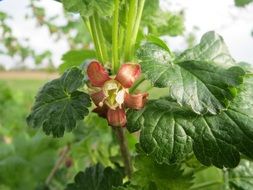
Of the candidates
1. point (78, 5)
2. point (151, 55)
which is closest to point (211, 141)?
point (151, 55)

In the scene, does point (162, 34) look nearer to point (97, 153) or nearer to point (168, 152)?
point (97, 153)

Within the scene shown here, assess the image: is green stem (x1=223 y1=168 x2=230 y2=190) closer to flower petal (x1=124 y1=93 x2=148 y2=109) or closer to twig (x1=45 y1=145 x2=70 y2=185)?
flower petal (x1=124 y1=93 x2=148 y2=109)

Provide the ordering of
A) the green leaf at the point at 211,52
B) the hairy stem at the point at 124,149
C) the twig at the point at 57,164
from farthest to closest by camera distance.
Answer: the twig at the point at 57,164, the hairy stem at the point at 124,149, the green leaf at the point at 211,52

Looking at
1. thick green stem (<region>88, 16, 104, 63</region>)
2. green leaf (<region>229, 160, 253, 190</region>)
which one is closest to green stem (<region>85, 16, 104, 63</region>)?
thick green stem (<region>88, 16, 104, 63</region>)

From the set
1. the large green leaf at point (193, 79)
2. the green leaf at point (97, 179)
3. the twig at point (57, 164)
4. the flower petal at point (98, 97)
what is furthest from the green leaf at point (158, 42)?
the twig at point (57, 164)

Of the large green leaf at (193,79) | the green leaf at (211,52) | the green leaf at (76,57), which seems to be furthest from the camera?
the green leaf at (76,57)

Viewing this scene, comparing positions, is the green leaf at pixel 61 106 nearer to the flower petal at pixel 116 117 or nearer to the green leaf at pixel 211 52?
the flower petal at pixel 116 117
